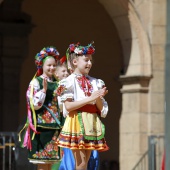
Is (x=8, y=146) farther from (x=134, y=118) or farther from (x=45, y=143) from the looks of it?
(x=134, y=118)

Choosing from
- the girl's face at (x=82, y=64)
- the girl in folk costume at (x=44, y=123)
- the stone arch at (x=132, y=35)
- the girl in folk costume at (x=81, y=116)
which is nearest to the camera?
the girl in folk costume at (x=81, y=116)

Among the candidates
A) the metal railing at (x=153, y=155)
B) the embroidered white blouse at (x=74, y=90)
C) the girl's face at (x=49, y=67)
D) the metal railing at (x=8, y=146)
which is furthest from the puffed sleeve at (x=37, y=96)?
the metal railing at (x=153, y=155)

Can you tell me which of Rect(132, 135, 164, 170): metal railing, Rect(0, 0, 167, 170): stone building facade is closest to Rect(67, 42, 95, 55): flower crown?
Rect(132, 135, 164, 170): metal railing

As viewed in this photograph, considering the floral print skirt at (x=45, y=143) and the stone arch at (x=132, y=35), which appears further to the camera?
the stone arch at (x=132, y=35)

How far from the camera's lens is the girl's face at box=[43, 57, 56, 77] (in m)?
10.9

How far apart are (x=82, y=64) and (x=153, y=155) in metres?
4.99

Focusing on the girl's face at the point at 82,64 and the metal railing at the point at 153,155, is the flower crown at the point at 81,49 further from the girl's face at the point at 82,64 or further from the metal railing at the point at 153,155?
the metal railing at the point at 153,155

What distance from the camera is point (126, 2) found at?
53.5ft

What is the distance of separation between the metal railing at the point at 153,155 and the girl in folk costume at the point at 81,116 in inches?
192

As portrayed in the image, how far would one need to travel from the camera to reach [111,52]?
21.4m

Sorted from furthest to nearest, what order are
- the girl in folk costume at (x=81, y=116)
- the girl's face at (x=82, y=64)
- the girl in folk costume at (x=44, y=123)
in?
the girl in folk costume at (x=44, y=123), the girl's face at (x=82, y=64), the girl in folk costume at (x=81, y=116)

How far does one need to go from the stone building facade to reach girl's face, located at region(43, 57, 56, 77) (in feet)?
18.1

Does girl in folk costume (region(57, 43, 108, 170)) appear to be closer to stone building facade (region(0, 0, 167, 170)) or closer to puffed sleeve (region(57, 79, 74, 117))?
puffed sleeve (region(57, 79, 74, 117))

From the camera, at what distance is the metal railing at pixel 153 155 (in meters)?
14.5
